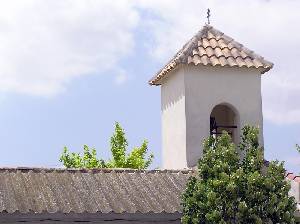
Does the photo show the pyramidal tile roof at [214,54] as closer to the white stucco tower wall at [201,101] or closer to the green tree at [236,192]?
the white stucco tower wall at [201,101]

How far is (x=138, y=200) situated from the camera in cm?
1203

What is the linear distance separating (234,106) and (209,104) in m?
0.63

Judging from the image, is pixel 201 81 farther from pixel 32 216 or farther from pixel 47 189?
pixel 32 216

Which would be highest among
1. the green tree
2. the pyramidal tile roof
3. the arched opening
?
the pyramidal tile roof

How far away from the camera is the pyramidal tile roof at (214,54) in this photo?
48.6 feet

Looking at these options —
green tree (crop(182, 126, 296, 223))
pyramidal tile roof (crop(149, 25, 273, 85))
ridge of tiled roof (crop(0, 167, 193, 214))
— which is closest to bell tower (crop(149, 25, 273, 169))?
pyramidal tile roof (crop(149, 25, 273, 85))

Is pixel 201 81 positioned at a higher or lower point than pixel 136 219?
higher

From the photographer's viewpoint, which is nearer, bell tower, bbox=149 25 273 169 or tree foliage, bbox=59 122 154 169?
bell tower, bbox=149 25 273 169

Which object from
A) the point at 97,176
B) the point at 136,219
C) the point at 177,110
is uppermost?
the point at 177,110

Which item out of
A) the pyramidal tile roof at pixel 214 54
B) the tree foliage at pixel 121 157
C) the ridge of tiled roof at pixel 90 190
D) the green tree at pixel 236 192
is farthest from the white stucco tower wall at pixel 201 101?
the tree foliage at pixel 121 157

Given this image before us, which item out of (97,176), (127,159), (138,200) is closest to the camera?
(138,200)

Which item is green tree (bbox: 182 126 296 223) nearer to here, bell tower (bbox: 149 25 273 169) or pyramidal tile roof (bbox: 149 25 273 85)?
bell tower (bbox: 149 25 273 169)

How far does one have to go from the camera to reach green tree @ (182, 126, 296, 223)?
1033 centimetres

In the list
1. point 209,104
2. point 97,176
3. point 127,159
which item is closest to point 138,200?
point 97,176
